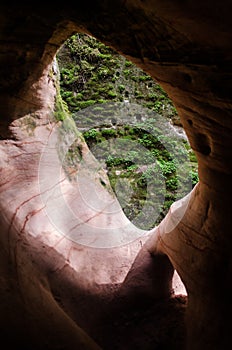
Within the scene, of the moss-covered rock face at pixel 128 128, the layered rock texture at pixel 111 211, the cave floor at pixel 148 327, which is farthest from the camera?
the moss-covered rock face at pixel 128 128

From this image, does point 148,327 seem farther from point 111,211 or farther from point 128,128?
point 128,128

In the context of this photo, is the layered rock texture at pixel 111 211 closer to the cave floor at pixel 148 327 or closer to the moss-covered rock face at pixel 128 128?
the cave floor at pixel 148 327

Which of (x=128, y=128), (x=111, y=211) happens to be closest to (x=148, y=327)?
(x=111, y=211)

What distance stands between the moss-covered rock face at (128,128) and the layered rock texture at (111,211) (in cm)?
103

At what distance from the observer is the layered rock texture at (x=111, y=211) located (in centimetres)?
181

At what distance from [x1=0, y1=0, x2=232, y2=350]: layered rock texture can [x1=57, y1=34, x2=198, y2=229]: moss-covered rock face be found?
3.39 feet

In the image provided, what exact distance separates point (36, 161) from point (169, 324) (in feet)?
4.83

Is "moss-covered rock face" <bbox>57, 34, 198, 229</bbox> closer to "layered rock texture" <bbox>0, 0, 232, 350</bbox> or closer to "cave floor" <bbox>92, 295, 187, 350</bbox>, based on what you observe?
"layered rock texture" <bbox>0, 0, 232, 350</bbox>

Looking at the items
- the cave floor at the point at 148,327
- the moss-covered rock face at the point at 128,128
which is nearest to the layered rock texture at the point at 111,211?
the cave floor at the point at 148,327

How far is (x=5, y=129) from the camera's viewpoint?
3213mm

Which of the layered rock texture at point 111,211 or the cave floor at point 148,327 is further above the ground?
the layered rock texture at point 111,211

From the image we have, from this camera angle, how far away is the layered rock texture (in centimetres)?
181

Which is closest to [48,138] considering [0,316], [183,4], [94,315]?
[94,315]

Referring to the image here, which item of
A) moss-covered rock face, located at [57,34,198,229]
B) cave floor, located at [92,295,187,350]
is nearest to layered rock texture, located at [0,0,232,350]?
cave floor, located at [92,295,187,350]
